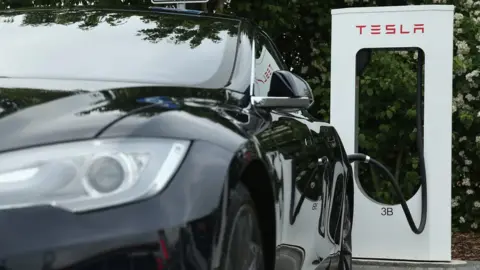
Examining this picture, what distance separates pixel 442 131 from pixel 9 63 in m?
3.75

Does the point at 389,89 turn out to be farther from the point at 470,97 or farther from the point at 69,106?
the point at 69,106

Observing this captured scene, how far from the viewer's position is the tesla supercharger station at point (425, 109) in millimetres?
5902

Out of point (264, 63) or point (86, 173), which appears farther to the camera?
point (264, 63)

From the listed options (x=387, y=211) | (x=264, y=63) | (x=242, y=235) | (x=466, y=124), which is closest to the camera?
(x=242, y=235)

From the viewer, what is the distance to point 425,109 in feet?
19.8

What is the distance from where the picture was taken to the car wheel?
220 cm

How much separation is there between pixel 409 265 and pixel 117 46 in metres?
3.54

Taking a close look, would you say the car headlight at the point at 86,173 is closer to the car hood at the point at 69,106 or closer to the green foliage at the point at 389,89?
the car hood at the point at 69,106

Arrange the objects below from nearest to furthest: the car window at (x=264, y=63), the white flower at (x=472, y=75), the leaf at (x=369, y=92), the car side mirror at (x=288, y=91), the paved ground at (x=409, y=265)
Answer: the car side mirror at (x=288, y=91), the car window at (x=264, y=63), the paved ground at (x=409, y=265), the leaf at (x=369, y=92), the white flower at (x=472, y=75)

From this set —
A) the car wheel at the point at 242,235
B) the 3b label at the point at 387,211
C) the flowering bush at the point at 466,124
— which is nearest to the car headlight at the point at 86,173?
the car wheel at the point at 242,235

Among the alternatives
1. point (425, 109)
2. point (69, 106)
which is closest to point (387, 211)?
point (425, 109)

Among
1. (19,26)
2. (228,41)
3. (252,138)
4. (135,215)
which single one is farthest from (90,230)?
(19,26)

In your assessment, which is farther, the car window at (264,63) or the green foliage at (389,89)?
the green foliage at (389,89)

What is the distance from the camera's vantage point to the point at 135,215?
193cm
